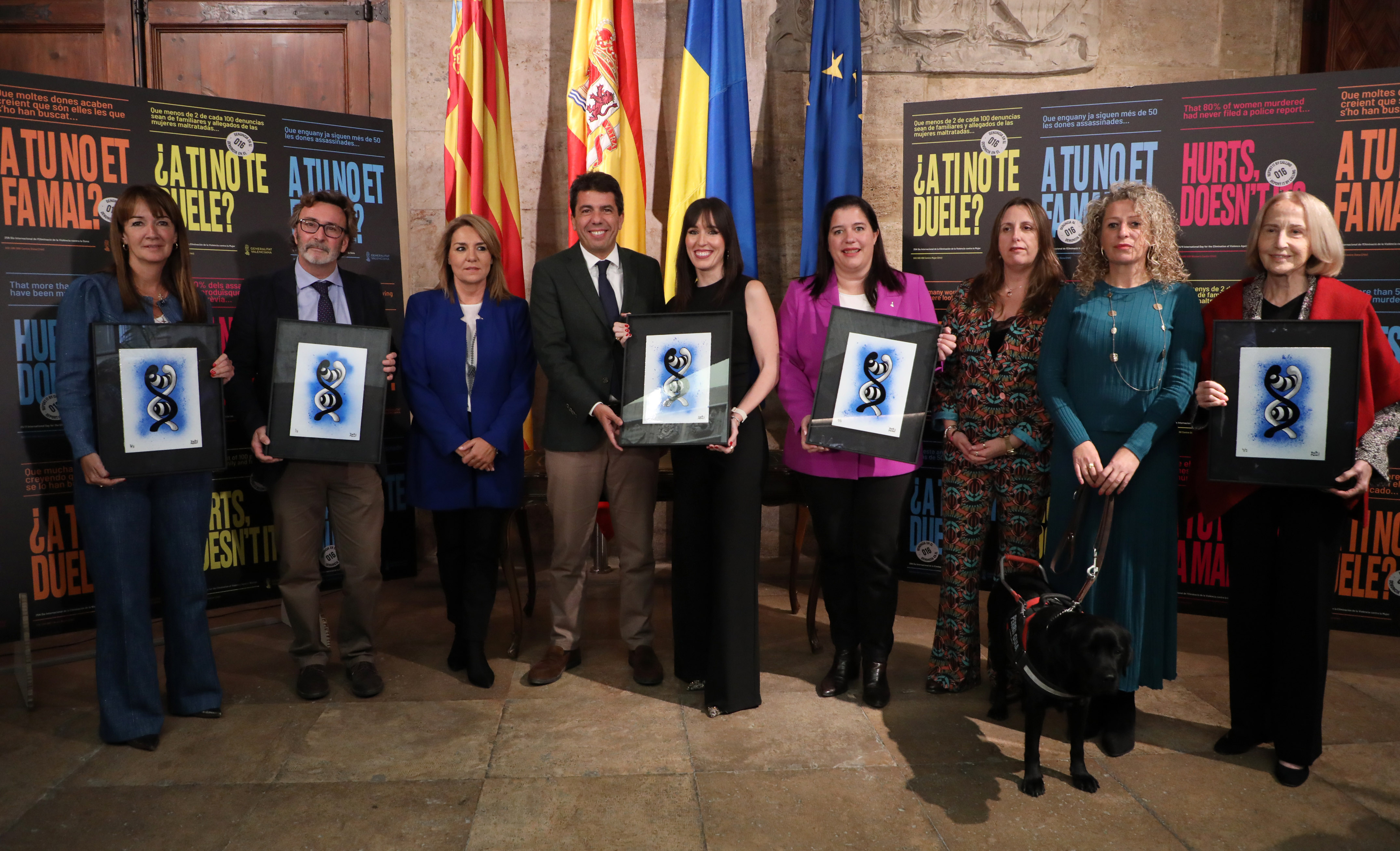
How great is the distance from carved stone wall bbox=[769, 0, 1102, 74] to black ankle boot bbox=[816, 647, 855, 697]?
3.29 metres

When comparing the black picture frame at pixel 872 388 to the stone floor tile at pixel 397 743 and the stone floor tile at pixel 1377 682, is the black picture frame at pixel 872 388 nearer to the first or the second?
the stone floor tile at pixel 397 743

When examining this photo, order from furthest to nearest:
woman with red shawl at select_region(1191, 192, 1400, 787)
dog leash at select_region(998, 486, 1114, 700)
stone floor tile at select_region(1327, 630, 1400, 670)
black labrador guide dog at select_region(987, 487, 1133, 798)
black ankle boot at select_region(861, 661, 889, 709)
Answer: stone floor tile at select_region(1327, 630, 1400, 670), black ankle boot at select_region(861, 661, 889, 709), woman with red shawl at select_region(1191, 192, 1400, 787), dog leash at select_region(998, 486, 1114, 700), black labrador guide dog at select_region(987, 487, 1133, 798)

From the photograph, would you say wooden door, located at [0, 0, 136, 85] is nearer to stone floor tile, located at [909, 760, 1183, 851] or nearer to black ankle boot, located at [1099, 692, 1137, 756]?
stone floor tile, located at [909, 760, 1183, 851]

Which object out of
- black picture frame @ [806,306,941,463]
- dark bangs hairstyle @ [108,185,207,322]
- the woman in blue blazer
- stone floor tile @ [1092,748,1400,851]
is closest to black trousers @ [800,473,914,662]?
black picture frame @ [806,306,941,463]

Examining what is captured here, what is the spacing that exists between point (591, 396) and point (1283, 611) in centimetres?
225

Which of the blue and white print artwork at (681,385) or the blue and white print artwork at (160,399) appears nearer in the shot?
the blue and white print artwork at (160,399)

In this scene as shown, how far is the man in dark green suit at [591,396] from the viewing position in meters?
3.14

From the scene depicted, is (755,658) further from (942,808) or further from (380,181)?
(380,181)

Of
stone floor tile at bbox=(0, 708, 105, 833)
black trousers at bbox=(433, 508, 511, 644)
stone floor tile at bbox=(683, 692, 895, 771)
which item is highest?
black trousers at bbox=(433, 508, 511, 644)

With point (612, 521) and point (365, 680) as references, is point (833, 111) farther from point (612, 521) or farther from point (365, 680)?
point (365, 680)

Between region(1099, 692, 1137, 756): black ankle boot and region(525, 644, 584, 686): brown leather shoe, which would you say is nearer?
region(1099, 692, 1137, 756): black ankle boot

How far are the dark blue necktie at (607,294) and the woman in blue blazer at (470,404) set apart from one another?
36 centimetres

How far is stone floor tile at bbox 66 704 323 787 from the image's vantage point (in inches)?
102

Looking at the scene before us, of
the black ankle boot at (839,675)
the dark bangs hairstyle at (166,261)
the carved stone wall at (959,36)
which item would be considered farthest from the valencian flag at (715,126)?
the dark bangs hairstyle at (166,261)
